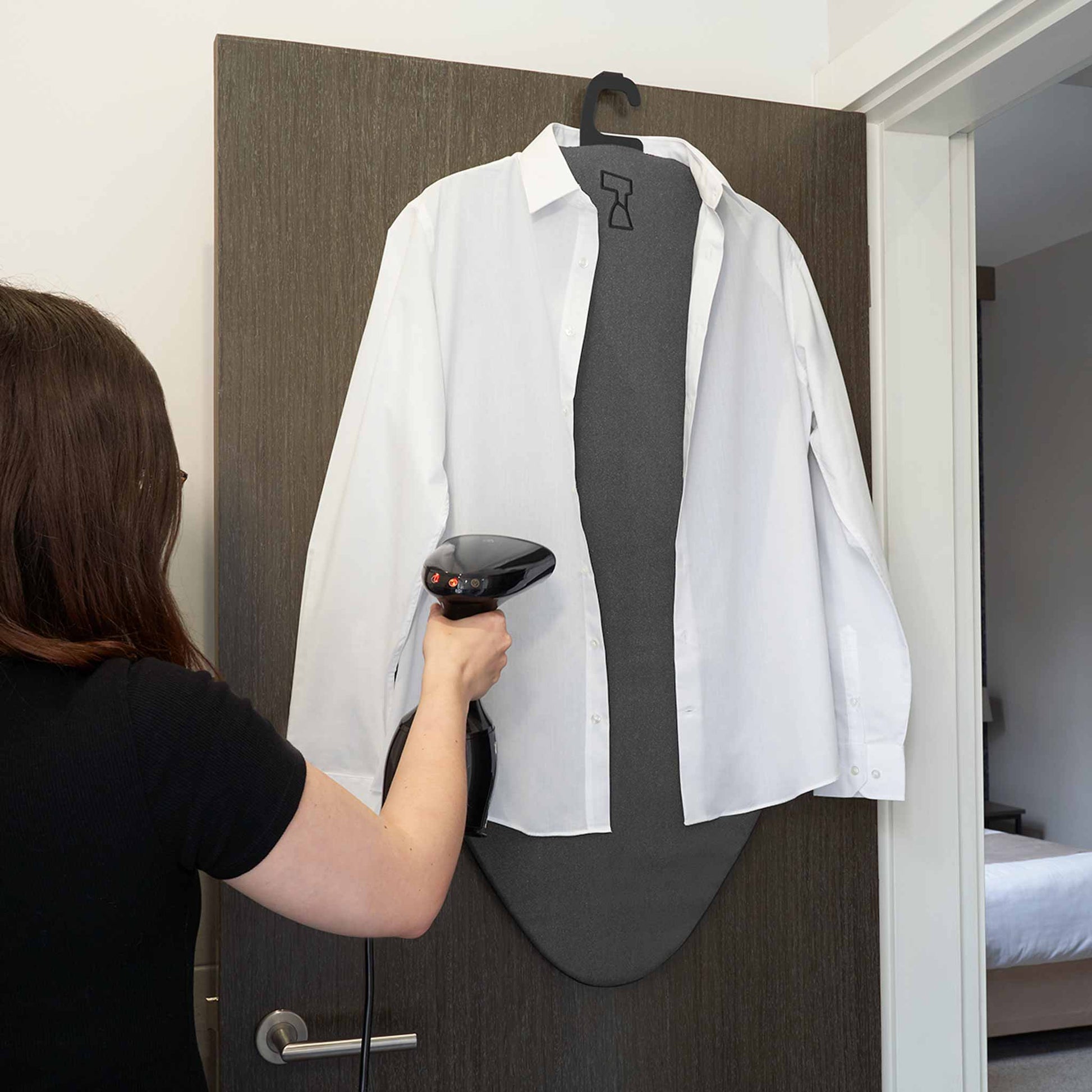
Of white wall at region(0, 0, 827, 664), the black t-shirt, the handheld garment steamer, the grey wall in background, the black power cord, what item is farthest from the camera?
the grey wall in background

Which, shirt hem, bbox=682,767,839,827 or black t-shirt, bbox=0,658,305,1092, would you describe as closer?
black t-shirt, bbox=0,658,305,1092

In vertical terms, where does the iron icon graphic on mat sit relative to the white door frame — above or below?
above

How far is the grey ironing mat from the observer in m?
1.36

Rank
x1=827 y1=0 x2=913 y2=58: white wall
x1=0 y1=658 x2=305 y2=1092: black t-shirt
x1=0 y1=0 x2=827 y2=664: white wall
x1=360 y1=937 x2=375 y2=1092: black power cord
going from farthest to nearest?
x1=827 y1=0 x2=913 y2=58: white wall
x1=0 y1=0 x2=827 y2=664: white wall
x1=360 y1=937 x2=375 y2=1092: black power cord
x1=0 y1=658 x2=305 y2=1092: black t-shirt

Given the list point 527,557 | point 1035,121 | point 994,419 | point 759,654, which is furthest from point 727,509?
point 994,419

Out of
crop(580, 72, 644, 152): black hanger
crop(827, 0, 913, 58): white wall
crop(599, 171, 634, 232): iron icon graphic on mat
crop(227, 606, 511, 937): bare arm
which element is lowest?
crop(227, 606, 511, 937): bare arm

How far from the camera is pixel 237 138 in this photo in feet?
4.24

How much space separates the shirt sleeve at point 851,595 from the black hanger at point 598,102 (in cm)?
29

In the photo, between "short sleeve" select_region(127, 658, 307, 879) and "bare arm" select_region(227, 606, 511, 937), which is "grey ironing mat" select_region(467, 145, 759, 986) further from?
"short sleeve" select_region(127, 658, 307, 879)

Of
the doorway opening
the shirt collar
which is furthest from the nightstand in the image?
the shirt collar

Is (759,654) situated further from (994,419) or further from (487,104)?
(994,419)

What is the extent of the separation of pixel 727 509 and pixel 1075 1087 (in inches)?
111

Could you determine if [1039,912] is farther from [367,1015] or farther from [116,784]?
[116,784]

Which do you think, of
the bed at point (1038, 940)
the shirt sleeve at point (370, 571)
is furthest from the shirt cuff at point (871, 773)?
the bed at point (1038, 940)
